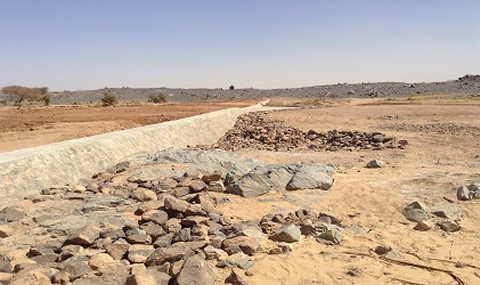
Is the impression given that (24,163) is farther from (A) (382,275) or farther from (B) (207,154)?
(A) (382,275)

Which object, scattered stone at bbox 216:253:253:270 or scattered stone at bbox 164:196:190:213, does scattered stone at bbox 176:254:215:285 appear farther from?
scattered stone at bbox 164:196:190:213

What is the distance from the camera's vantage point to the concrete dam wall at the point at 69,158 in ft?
→ 22.1

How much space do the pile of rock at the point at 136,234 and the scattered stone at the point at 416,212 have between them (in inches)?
52.7

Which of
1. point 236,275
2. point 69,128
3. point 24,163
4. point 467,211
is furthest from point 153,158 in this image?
point 69,128

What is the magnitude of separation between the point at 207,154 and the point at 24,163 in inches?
166

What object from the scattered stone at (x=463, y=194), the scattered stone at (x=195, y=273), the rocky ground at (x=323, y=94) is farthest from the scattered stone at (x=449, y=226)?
the rocky ground at (x=323, y=94)

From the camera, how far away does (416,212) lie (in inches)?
256

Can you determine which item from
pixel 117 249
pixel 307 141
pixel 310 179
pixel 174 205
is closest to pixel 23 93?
pixel 307 141

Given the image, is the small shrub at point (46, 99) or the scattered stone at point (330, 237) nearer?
the scattered stone at point (330, 237)

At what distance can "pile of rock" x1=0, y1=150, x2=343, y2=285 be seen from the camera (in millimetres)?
4102

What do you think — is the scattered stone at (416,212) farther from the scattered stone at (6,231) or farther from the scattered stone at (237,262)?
the scattered stone at (6,231)

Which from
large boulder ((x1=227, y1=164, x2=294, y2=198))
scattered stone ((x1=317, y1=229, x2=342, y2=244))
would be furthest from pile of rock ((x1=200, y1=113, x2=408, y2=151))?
scattered stone ((x1=317, y1=229, x2=342, y2=244))

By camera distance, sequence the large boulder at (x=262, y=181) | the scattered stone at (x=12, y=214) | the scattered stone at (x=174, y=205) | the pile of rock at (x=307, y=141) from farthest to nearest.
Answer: the pile of rock at (x=307, y=141), the large boulder at (x=262, y=181), the scattered stone at (x=174, y=205), the scattered stone at (x=12, y=214)

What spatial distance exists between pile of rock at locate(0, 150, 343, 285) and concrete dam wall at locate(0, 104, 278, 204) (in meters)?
0.44
